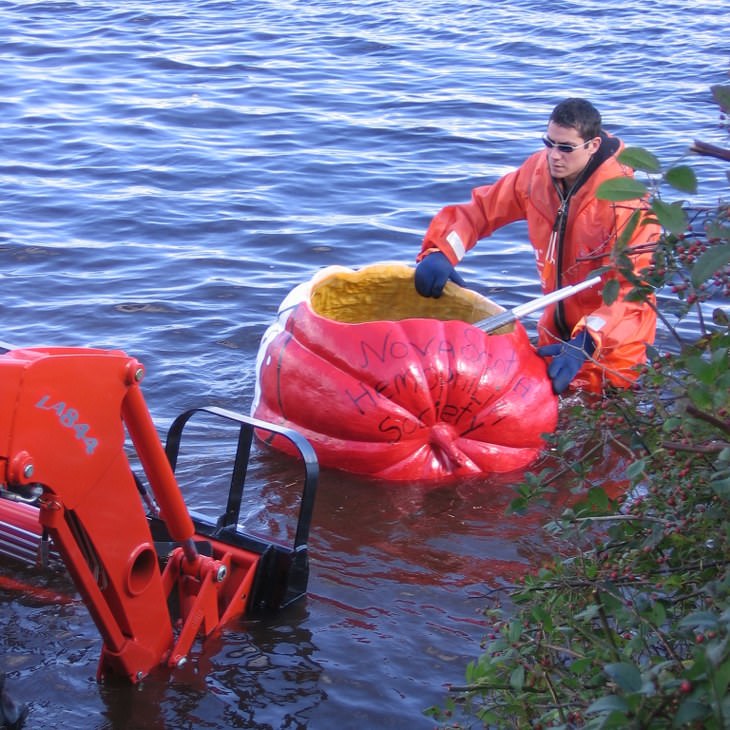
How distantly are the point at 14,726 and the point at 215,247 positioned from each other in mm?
5240

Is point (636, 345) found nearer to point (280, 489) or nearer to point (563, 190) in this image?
point (563, 190)

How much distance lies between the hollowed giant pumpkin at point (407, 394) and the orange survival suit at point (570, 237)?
41 centimetres

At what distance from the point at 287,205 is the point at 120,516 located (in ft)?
20.2

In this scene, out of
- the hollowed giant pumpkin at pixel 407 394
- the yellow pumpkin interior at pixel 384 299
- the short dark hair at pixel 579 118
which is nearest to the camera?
the hollowed giant pumpkin at pixel 407 394

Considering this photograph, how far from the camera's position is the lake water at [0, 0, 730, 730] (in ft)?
12.7

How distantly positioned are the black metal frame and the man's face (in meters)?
2.29

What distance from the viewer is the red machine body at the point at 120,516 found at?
113 inches

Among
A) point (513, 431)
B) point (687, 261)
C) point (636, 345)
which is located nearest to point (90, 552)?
point (687, 261)

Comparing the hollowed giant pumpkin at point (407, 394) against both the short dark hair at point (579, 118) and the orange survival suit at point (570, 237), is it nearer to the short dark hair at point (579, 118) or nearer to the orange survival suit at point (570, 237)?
the orange survival suit at point (570, 237)

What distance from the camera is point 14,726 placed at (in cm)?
341

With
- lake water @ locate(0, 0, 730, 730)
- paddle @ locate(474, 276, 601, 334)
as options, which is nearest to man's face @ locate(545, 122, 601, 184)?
paddle @ locate(474, 276, 601, 334)

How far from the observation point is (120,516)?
10.8 feet

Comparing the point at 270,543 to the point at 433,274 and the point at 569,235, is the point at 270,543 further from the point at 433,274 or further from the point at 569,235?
the point at 569,235

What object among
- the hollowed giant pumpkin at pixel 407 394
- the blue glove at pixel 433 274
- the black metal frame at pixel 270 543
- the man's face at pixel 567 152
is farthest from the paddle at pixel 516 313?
the black metal frame at pixel 270 543
